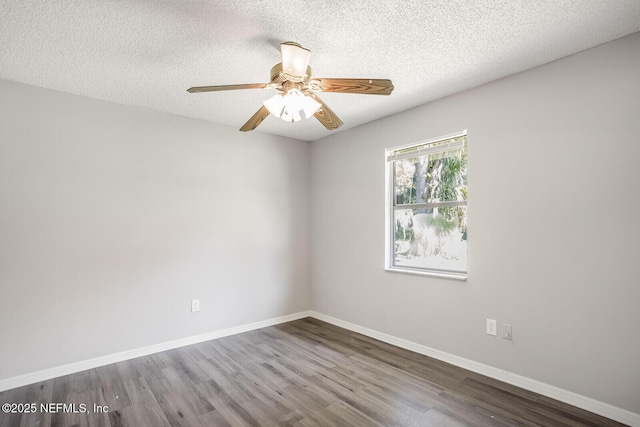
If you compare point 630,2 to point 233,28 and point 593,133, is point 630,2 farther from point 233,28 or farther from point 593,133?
point 233,28

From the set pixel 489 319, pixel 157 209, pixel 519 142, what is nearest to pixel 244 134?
pixel 157 209

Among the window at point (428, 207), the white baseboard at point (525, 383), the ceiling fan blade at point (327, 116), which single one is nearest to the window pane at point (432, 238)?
the window at point (428, 207)

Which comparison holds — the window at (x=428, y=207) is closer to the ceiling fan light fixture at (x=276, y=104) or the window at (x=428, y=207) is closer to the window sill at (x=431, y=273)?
the window sill at (x=431, y=273)

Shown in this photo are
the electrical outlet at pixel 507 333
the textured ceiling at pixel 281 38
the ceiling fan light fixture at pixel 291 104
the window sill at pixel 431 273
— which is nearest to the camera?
the textured ceiling at pixel 281 38

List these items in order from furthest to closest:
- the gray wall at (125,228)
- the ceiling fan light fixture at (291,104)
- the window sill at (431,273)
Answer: the window sill at (431,273)
the gray wall at (125,228)
the ceiling fan light fixture at (291,104)

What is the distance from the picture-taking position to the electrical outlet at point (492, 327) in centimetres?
265

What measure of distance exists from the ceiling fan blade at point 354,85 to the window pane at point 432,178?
1398mm

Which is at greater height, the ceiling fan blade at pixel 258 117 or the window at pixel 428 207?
the ceiling fan blade at pixel 258 117

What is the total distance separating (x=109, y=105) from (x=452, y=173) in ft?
10.8

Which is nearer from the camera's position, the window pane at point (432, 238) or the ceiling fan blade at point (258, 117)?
the ceiling fan blade at point (258, 117)

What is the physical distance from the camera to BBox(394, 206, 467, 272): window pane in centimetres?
306

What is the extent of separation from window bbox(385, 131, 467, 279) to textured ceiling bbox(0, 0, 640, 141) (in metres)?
0.65

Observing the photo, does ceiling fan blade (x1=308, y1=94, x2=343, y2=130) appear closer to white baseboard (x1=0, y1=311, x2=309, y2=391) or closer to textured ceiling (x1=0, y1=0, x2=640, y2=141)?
textured ceiling (x1=0, y1=0, x2=640, y2=141)

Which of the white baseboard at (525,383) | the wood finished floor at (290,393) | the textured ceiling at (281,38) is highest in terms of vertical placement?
the textured ceiling at (281,38)
